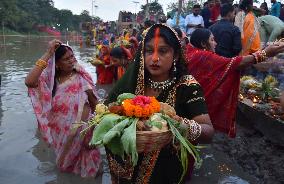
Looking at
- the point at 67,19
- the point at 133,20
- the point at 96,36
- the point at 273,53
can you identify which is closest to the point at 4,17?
the point at 96,36

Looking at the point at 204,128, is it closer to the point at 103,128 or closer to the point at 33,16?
the point at 103,128

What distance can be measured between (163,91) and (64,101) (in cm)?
228

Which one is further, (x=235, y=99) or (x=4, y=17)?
(x=4, y=17)

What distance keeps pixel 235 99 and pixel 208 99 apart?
0.99 ft

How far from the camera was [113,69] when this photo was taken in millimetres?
11984

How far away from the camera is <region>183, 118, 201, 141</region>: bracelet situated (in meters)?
2.26

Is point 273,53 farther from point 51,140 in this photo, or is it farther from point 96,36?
point 96,36

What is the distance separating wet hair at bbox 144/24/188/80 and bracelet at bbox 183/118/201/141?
1.42ft

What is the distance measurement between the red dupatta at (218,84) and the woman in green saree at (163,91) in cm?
170

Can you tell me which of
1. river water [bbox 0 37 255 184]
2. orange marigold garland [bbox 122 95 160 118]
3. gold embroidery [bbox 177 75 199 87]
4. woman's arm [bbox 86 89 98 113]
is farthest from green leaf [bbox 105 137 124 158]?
river water [bbox 0 37 255 184]

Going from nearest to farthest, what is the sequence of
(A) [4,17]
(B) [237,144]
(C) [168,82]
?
(C) [168,82] < (B) [237,144] < (A) [4,17]

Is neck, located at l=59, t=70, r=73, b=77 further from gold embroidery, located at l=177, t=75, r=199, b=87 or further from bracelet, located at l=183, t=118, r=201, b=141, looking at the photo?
bracelet, located at l=183, t=118, r=201, b=141

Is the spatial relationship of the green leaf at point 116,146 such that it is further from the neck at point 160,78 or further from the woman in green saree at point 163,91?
the neck at point 160,78

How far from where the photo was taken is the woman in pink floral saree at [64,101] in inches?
179
